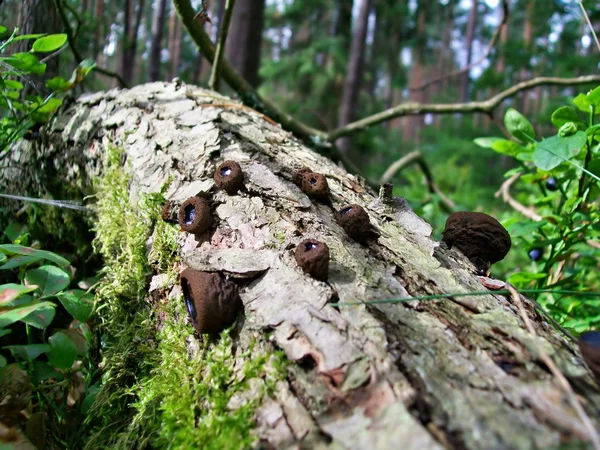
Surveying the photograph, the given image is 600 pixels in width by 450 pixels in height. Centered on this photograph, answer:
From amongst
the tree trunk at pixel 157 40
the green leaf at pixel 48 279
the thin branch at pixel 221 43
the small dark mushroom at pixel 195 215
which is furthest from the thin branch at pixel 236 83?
the tree trunk at pixel 157 40

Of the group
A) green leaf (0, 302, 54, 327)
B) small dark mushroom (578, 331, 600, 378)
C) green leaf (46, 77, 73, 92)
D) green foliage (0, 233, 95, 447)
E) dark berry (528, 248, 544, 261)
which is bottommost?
green foliage (0, 233, 95, 447)

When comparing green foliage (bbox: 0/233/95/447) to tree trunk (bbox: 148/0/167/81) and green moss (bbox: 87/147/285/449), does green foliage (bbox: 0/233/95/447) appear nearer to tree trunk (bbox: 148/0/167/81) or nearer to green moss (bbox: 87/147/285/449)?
green moss (bbox: 87/147/285/449)

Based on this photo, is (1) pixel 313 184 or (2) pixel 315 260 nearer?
(2) pixel 315 260

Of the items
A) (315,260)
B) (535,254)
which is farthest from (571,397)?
(535,254)

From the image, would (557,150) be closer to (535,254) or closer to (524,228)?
(524,228)

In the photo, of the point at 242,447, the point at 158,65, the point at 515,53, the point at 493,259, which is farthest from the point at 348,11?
the point at 242,447

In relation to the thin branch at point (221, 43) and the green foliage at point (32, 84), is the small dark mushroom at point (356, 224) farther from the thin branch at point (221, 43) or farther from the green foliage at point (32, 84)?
the thin branch at point (221, 43)

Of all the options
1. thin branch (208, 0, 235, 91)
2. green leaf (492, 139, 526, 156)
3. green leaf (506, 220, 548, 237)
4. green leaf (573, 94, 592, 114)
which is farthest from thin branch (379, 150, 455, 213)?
green leaf (573, 94, 592, 114)
